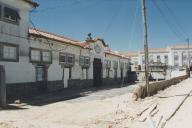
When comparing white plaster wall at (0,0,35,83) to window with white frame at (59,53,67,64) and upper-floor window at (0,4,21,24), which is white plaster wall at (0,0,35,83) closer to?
upper-floor window at (0,4,21,24)

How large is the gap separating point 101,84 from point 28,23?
16535 mm

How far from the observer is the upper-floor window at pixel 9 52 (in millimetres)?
16969

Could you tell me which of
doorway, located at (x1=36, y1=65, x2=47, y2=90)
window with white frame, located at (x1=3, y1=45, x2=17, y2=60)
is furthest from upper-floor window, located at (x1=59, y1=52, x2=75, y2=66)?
window with white frame, located at (x1=3, y1=45, x2=17, y2=60)

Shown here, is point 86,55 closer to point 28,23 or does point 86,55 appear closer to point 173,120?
point 28,23

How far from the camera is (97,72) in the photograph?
3328cm

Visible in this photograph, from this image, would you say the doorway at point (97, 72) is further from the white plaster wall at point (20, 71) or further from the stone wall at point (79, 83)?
the white plaster wall at point (20, 71)

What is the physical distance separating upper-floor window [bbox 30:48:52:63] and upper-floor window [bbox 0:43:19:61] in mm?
1919

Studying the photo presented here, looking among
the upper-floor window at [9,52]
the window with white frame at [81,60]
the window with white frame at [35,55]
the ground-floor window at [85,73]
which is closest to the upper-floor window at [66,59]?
the window with white frame at [81,60]

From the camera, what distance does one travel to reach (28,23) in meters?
19.4

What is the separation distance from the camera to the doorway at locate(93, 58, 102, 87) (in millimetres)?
32375

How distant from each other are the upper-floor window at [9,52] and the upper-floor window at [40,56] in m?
1.92

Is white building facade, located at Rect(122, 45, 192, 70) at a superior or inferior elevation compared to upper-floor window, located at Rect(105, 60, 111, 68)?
superior

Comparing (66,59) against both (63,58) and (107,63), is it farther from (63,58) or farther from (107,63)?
(107,63)

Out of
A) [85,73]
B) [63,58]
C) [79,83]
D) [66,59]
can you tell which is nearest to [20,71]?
[63,58]
